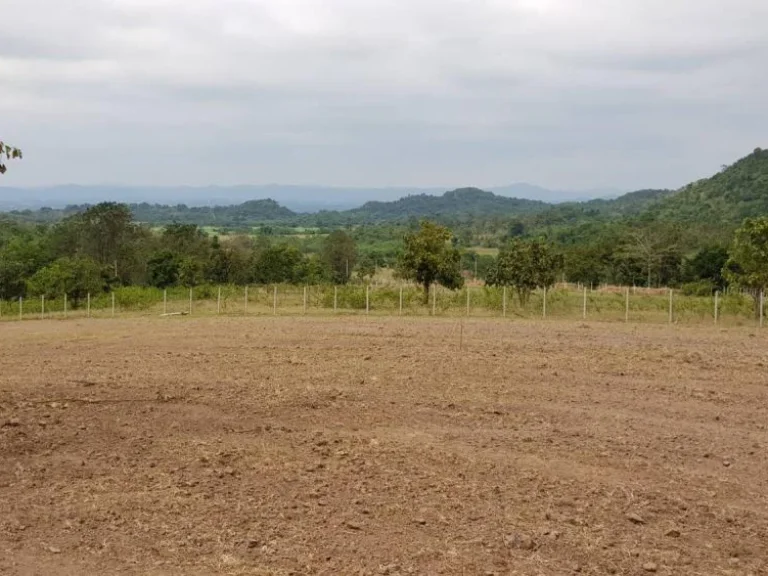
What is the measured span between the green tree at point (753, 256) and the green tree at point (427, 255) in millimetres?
8467

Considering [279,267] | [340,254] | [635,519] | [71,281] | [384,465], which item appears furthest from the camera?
[340,254]

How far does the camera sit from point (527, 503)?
593 centimetres

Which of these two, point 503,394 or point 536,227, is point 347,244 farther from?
point 536,227

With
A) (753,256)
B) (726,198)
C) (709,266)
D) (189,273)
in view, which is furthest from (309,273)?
(726,198)

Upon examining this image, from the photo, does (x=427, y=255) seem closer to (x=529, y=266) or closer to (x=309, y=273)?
(x=529, y=266)

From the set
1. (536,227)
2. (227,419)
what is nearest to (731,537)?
(227,419)

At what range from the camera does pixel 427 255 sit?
82.8 feet

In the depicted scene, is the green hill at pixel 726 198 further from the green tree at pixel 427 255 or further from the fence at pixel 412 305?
the green tree at pixel 427 255

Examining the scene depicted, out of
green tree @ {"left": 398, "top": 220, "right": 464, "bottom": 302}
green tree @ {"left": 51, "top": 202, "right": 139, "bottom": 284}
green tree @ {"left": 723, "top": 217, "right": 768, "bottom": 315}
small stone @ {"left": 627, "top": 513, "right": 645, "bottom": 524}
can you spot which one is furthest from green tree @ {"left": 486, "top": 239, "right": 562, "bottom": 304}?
green tree @ {"left": 51, "top": 202, "right": 139, "bottom": 284}

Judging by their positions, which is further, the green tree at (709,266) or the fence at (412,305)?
the green tree at (709,266)

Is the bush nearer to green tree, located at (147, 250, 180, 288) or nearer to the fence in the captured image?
the fence

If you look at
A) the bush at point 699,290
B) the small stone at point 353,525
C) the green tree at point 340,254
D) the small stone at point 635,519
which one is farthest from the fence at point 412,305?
the green tree at point 340,254

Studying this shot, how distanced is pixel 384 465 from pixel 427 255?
18.7 metres

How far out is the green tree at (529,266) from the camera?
26422 mm
